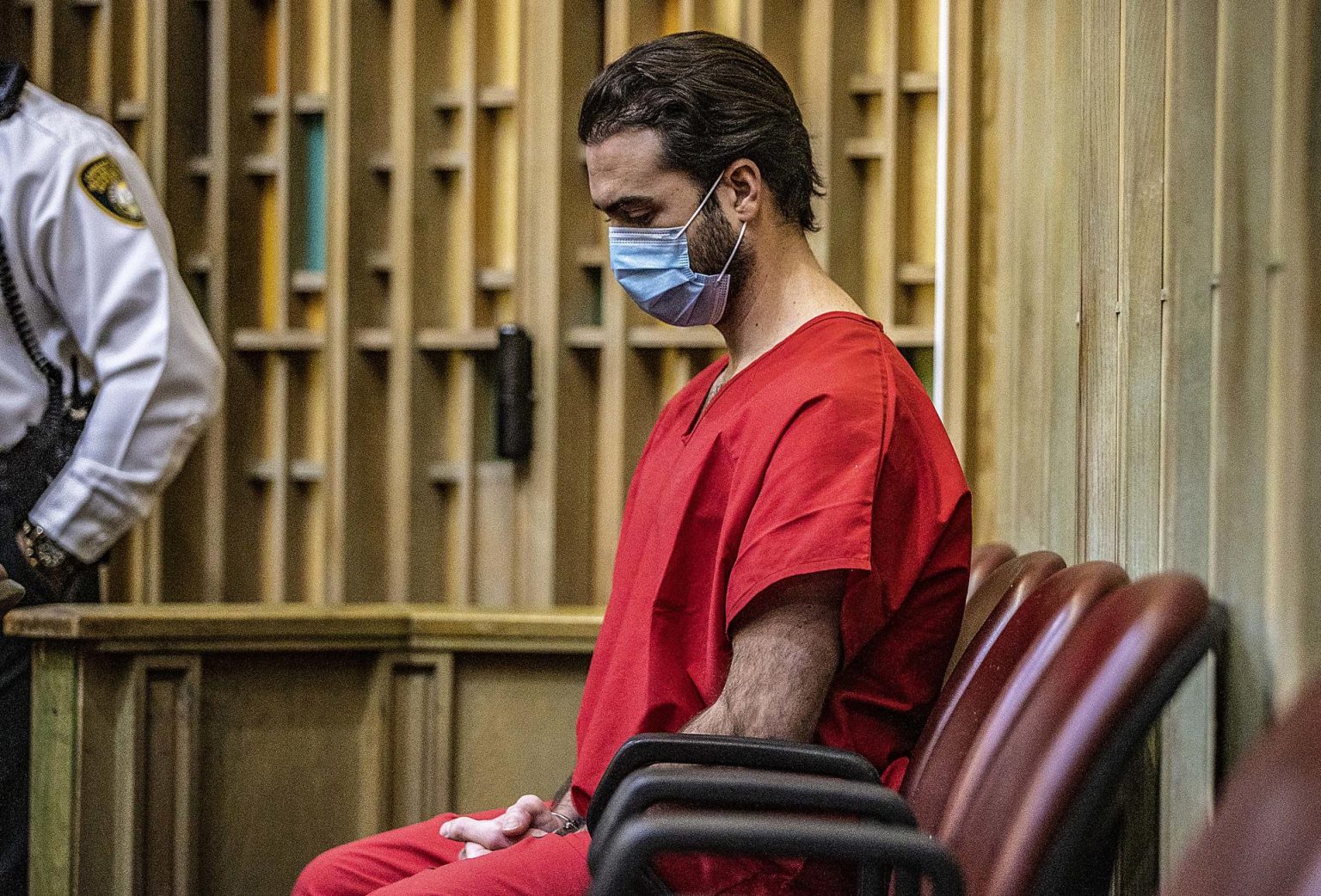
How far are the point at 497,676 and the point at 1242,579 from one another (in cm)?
204

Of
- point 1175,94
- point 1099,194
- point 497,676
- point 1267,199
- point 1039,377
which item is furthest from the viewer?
point 497,676

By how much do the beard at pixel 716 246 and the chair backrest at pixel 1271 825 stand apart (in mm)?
966

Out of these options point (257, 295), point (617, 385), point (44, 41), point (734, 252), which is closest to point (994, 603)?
point (734, 252)

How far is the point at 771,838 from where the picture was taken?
0.96 meters

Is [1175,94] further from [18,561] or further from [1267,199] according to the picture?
[18,561]

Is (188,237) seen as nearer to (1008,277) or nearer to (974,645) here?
(1008,277)

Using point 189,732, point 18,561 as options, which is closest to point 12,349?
point 18,561

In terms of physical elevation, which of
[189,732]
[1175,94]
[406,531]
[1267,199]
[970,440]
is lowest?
[189,732]

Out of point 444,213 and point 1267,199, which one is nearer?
point 1267,199

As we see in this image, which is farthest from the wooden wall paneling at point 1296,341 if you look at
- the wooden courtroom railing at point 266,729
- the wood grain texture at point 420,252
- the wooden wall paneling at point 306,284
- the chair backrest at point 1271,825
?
the wooden wall paneling at point 306,284

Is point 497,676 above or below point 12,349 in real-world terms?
below

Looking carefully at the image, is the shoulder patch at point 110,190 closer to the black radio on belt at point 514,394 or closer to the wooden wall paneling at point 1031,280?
the black radio on belt at point 514,394

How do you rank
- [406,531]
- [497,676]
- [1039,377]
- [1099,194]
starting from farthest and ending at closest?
[406,531] → [497,676] → [1039,377] → [1099,194]

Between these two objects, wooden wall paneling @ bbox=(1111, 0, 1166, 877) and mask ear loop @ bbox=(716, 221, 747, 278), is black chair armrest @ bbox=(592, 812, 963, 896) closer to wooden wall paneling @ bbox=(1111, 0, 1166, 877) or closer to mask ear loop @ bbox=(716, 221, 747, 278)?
wooden wall paneling @ bbox=(1111, 0, 1166, 877)
